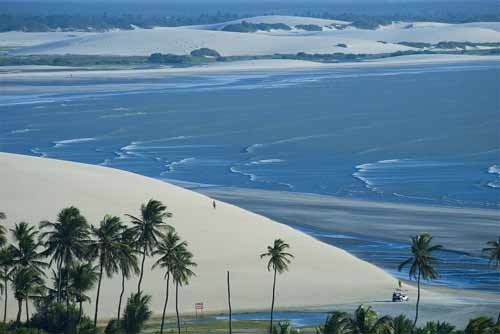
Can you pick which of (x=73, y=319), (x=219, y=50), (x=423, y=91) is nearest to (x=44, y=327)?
(x=73, y=319)

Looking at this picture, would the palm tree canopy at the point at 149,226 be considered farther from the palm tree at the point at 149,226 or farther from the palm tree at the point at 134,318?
the palm tree at the point at 134,318

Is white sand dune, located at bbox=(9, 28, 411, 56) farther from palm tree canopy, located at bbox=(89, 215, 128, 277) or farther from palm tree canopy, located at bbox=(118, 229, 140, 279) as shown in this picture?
palm tree canopy, located at bbox=(89, 215, 128, 277)

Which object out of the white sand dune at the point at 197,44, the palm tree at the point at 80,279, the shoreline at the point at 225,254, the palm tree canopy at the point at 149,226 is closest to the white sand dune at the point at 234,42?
the white sand dune at the point at 197,44

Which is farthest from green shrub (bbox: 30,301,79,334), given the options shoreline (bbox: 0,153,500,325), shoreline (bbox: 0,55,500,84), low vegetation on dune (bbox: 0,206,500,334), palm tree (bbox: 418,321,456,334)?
shoreline (bbox: 0,55,500,84)

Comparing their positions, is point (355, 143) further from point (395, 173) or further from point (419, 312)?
point (419, 312)

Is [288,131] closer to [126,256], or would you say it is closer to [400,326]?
[126,256]
